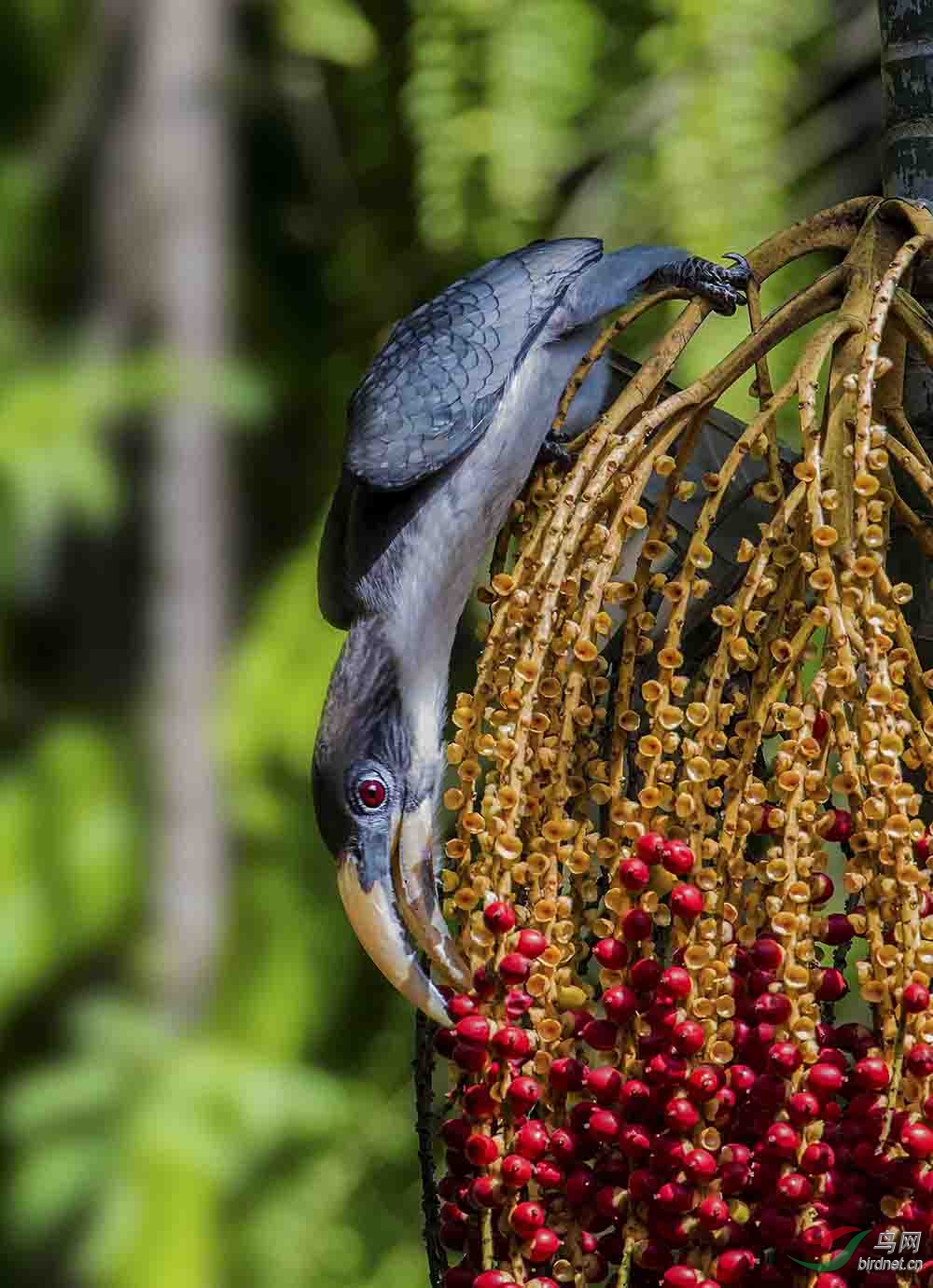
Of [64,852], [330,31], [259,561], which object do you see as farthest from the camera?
[259,561]

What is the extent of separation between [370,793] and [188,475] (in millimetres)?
1227

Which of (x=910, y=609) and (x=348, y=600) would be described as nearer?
(x=910, y=609)

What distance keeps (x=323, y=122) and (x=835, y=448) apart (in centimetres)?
150

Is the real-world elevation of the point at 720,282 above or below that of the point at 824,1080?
above

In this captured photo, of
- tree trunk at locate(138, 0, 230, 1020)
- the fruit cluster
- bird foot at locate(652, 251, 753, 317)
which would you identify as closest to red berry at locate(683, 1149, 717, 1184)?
the fruit cluster

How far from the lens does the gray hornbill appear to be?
777 millimetres

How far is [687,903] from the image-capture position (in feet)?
1.92

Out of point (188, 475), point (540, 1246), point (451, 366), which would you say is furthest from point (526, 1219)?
point (188, 475)

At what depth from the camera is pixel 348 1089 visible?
71.4 inches

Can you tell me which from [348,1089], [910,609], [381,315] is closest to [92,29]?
[381,315]

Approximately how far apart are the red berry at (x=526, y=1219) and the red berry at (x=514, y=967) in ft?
0.26

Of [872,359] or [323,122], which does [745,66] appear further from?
[872,359]

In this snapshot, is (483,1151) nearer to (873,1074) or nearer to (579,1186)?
(579,1186)

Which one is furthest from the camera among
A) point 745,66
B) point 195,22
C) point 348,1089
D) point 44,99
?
point 44,99
